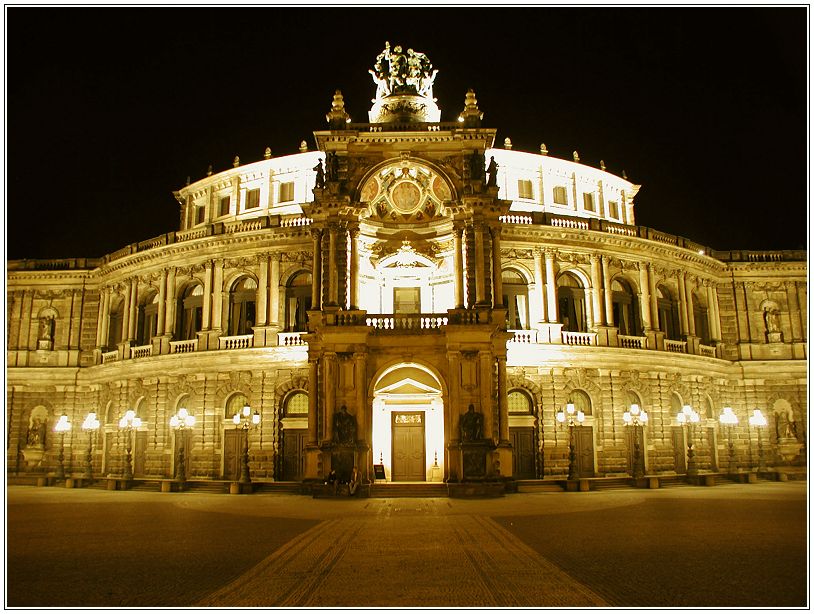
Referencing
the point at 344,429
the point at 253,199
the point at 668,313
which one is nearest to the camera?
A: the point at 344,429

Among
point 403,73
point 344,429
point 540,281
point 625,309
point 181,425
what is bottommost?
point 344,429

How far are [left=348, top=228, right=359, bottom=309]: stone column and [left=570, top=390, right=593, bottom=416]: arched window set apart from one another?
13.8 meters

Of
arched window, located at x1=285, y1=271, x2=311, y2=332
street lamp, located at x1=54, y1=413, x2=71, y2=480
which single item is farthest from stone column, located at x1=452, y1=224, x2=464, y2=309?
street lamp, located at x1=54, y1=413, x2=71, y2=480

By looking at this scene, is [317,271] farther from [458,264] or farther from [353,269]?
[458,264]

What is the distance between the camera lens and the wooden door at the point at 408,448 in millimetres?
33844

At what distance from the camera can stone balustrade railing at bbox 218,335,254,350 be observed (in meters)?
37.4

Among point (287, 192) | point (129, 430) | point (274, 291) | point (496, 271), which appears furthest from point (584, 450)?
point (129, 430)

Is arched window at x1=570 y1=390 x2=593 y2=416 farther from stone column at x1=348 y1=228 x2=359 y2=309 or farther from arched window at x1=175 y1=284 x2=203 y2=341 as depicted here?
arched window at x1=175 y1=284 x2=203 y2=341

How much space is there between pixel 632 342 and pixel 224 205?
96.0 feet

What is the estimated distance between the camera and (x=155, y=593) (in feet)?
32.6

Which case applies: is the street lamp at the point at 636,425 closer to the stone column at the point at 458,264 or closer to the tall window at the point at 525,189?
the stone column at the point at 458,264

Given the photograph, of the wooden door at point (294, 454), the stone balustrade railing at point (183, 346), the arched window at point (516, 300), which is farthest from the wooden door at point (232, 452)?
the arched window at point (516, 300)

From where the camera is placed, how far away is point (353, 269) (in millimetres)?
32469

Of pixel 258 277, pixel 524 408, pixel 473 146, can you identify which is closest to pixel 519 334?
pixel 524 408
